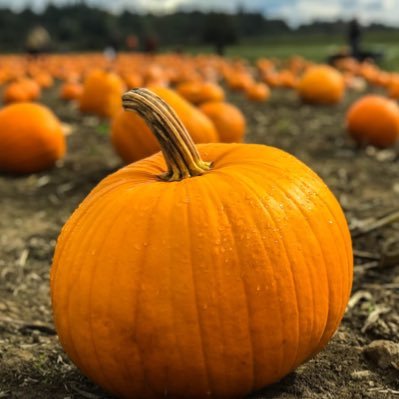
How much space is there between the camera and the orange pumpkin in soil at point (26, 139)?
261 inches

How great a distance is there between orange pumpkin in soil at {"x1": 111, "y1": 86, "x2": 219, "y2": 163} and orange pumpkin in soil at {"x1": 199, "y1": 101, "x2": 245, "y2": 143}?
1181 mm

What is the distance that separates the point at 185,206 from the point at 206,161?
47 centimetres

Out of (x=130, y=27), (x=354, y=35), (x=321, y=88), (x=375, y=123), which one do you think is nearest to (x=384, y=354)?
(x=375, y=123)

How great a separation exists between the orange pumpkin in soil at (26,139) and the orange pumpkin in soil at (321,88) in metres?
6.81

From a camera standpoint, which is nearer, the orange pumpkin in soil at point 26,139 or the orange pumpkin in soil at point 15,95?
the orange pumpkin in soil at point 26,139

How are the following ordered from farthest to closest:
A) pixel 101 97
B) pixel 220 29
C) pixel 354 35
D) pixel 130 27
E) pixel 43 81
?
1. pixel 130 27
2. pixel 220 29
3. pixel 354 35
4. pixel 43 81
5. pixel 101 97

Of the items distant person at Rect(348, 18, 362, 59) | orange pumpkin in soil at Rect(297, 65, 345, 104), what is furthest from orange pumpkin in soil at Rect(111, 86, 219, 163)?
distant person at Rect(348, 18, 362, 59)

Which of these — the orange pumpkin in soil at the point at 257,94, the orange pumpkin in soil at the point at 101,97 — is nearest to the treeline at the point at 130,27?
the orange pumpkin in soil at the point at 257,94

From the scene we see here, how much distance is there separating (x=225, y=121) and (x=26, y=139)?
2.15 meters

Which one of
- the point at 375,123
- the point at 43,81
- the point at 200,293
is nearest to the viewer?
the point at 200,293

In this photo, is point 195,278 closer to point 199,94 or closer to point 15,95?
point 199,94

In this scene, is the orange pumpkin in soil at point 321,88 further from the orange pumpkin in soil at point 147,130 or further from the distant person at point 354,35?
the distant person at point 354,35

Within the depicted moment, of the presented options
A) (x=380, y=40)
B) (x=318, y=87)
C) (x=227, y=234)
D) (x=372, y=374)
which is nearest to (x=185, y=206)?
(x=227, y=234)

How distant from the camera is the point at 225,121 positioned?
7.38 meters
